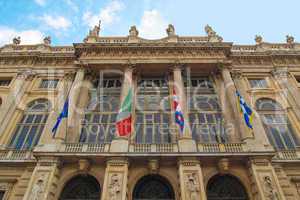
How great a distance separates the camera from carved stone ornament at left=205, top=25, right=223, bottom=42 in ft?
69.1

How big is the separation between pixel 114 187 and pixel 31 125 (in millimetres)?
9765

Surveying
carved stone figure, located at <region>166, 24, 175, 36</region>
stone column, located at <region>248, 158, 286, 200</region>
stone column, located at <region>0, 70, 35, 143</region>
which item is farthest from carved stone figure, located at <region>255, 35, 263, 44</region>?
stone column, located at <region>0, 70, 35, 143</region>

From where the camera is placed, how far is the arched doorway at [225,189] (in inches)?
517

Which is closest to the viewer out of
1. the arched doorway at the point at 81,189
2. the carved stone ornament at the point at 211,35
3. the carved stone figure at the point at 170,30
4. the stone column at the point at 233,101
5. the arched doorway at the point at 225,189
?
the arched doorway at the point at 225,189

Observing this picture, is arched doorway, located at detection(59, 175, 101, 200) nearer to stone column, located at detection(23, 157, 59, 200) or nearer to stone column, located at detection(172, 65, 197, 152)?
stone column, located at detection(23, 157, 59, 200)

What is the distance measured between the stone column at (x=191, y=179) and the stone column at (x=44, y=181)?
7.45 meters

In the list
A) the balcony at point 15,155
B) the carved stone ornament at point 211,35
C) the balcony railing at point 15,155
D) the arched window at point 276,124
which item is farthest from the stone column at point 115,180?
the carved stone ornament at point 211,35

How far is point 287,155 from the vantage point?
1486cm

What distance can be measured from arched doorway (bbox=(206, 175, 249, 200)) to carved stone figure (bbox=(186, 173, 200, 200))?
71.1 inches

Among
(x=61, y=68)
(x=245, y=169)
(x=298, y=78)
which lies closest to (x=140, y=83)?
(x=61, y=68)

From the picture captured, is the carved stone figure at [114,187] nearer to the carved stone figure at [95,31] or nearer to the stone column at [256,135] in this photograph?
the stone column at [256,135]

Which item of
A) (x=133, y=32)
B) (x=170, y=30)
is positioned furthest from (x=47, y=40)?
(x=170, y=30)

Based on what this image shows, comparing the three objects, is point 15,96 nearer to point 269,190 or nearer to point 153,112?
point 153,112

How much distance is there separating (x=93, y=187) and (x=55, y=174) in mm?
2475
